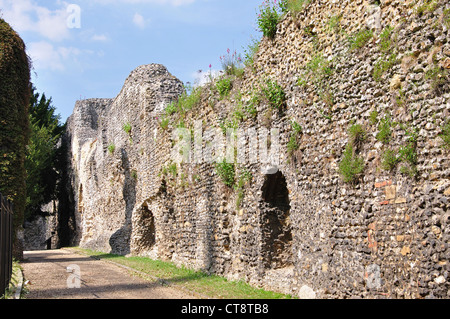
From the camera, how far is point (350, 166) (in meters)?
6.67

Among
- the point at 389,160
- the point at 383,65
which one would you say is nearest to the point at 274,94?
the point at 383,65

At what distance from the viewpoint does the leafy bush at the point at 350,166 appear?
6535 mm

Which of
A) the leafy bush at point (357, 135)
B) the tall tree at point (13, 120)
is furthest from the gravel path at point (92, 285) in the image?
the leafy bush at point (357, 135)

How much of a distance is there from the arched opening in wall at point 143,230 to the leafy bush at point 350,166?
1222 cm

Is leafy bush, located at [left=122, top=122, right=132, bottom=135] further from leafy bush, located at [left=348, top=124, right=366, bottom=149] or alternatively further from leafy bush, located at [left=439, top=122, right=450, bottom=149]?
leafy bush, located at [left=439, top=122, right=450, bottom=149]

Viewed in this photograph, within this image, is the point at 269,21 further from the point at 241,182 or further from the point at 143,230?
the point at 143,230

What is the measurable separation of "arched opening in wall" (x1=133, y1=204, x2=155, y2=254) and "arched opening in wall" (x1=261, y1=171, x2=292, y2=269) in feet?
31.2

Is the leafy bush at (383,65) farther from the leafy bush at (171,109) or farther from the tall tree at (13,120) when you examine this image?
the tall tree at (13,120)

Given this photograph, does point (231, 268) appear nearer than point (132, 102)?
Yes

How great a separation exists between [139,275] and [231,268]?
9.55ft

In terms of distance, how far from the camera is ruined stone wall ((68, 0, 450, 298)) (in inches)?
213

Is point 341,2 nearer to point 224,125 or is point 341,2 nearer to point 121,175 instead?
point 224,125

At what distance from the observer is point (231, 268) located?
10430mm
